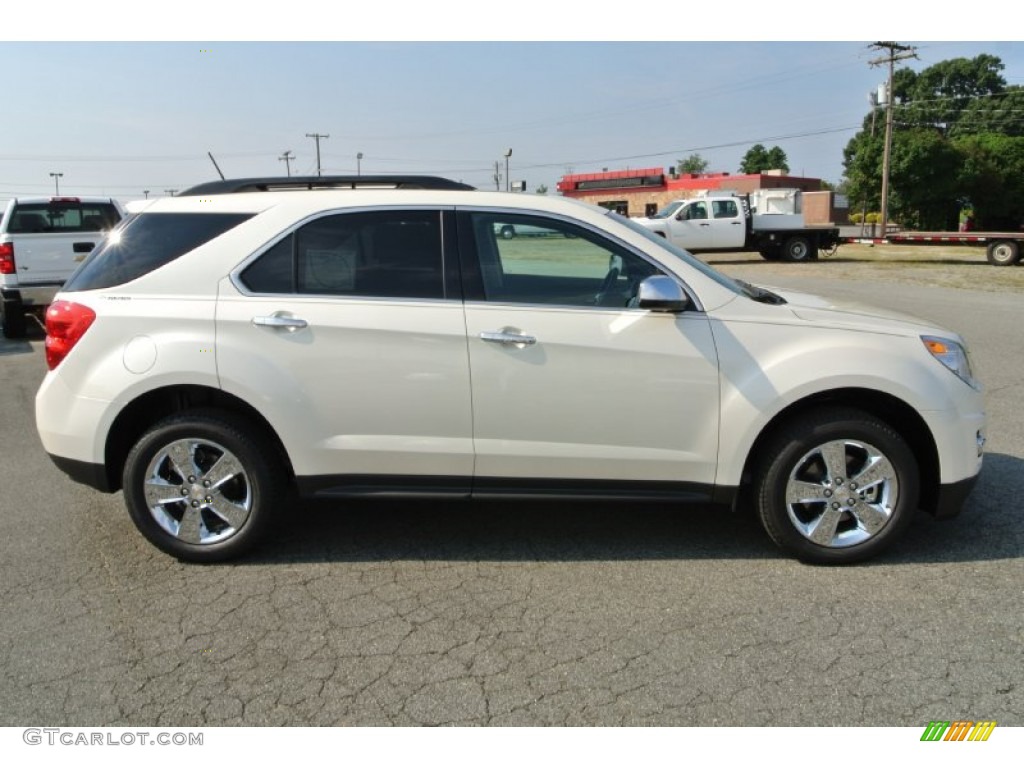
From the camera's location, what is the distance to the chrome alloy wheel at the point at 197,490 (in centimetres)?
393

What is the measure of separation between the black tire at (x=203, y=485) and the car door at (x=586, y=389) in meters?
1.06

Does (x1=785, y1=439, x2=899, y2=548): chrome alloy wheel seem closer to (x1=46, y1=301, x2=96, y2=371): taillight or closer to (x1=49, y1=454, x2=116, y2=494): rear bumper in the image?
(x1=49, y1=454, x2=116, y2=494): rear bumper

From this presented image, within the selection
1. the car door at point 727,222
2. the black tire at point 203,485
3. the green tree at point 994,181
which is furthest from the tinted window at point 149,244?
the green tree at point 994,181

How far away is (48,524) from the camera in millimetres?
4523

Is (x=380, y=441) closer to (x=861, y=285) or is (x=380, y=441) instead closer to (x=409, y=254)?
(x=409, y=254)

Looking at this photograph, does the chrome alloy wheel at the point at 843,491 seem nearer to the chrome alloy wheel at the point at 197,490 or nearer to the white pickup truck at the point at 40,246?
the chrome alloy wheel at the point at 197,490

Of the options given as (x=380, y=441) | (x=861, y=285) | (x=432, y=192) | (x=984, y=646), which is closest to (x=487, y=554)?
(x=380, y=441)

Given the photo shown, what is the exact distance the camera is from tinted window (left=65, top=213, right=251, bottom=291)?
3973mm

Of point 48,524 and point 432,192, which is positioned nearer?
point 432,192

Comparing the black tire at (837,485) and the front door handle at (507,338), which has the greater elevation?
the front door handle at (507,338)

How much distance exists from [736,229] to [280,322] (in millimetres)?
24621

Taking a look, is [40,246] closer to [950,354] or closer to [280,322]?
[280,322]
